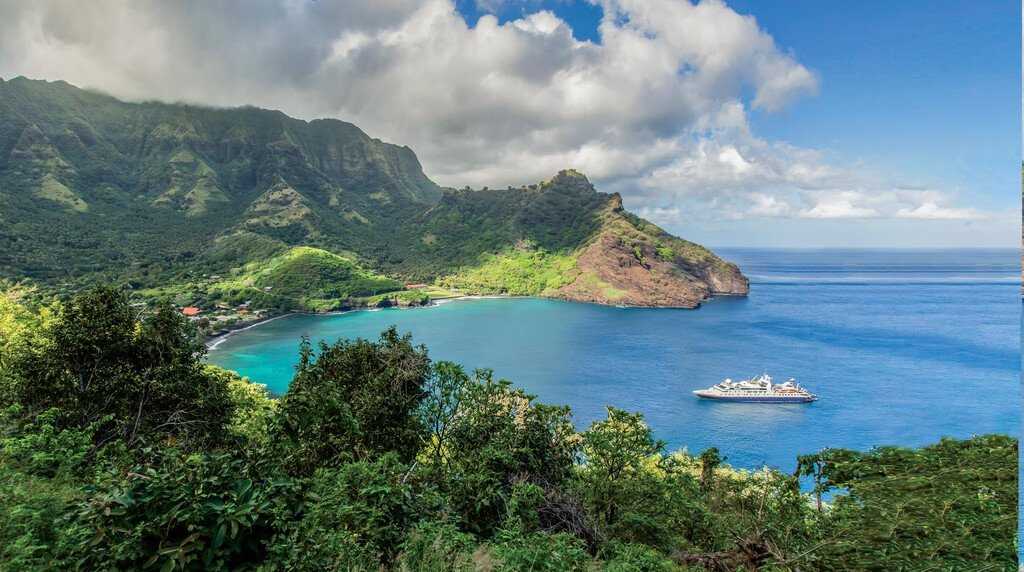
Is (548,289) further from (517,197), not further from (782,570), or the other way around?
(782,570)

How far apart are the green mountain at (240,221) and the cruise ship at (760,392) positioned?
51.0 m

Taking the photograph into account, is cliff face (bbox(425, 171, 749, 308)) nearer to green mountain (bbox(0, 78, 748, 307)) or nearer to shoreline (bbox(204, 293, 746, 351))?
green mountain (bbox(0, 78, 748, 307))

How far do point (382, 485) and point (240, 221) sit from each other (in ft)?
513

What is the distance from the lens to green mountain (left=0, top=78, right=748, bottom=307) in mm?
98125

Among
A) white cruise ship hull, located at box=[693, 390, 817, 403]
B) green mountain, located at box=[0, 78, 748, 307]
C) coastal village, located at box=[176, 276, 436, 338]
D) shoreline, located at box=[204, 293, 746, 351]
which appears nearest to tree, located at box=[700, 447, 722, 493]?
white cruise ship hull, located at box=[693, 390, 817, 403]

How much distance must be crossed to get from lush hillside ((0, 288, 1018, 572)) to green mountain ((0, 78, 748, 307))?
80.3 meters

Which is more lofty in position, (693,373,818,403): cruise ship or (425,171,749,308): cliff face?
(425,171,749,308): cliff face

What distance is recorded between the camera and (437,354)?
196ft

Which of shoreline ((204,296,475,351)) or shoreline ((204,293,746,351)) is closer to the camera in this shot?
shoreline ((204,296,475,351))

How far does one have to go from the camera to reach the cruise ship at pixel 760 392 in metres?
43.6

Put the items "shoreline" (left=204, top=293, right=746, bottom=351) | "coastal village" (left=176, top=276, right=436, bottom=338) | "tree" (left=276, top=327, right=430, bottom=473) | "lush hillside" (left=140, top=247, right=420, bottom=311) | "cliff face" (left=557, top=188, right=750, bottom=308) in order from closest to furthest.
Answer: "tree" (left=276, top=327, right=430, bottom=473) < "shoreline" (left=204, top=293, right=746, bottom=351) < "coastal village" (left=176, top=276, right=436, bottom=338) < "lush hillside" (left=140, top=247, right=420, bottom=311) < "cliff face" (left=557, top=188, right=750, bottom=308)

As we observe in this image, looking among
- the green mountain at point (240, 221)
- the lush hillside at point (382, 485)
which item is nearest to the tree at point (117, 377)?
the lush hillside at point (382, 485)

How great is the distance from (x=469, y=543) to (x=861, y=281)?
514 ft

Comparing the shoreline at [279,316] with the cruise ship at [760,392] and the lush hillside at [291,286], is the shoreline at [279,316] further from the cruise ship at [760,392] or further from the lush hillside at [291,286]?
the cruise ship at [760,392]
